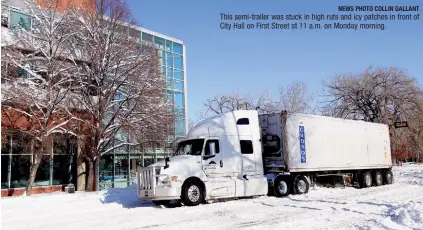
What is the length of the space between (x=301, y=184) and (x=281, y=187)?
125cm

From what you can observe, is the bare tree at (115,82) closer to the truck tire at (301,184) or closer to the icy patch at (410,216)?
the truck tire at (301,184)

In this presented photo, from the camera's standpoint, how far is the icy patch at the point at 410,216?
841 cm

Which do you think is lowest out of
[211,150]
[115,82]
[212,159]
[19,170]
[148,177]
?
[148,177]

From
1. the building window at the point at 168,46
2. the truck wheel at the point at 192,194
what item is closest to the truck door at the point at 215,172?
the truck wheel at the point at 192,194

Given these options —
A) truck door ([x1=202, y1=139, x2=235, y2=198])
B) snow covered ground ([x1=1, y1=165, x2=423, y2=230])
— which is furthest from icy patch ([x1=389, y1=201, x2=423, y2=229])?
truck door ([x1=202, y1=139, x2=235, y2=198])

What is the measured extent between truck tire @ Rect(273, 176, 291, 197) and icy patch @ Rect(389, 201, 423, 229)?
6203 millimetres

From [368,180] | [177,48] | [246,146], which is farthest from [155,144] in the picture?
[177,48]

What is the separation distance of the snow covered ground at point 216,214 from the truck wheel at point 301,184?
121 centimetres

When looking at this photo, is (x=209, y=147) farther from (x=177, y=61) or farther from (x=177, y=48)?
(x=177, y=48)

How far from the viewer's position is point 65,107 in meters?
19.9

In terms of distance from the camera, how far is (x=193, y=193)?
45.2ft

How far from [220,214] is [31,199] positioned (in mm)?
8659

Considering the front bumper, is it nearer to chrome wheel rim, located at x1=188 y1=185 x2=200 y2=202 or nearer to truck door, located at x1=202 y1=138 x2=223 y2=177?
chrome wheel rim, located at x1=188 y1=185 x2=200 y2=202

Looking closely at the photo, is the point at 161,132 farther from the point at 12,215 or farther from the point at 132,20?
the point at 12,215
